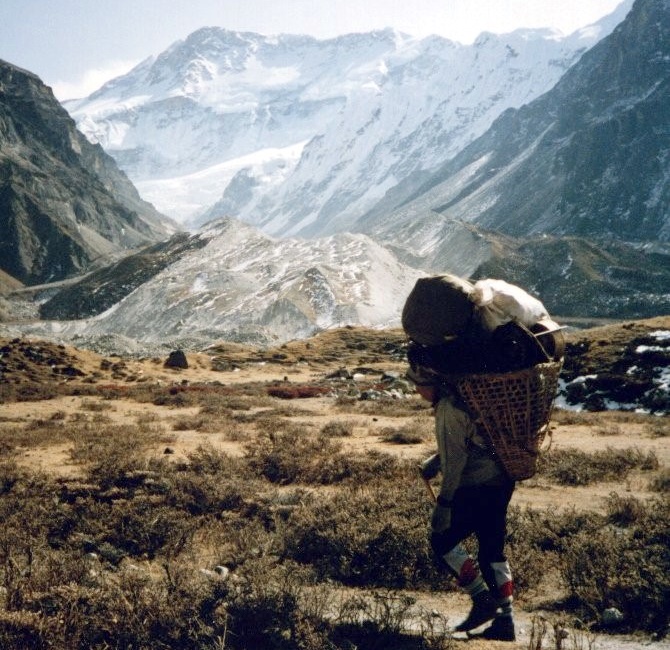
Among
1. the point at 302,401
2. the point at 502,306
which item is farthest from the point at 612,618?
the point at 302,401

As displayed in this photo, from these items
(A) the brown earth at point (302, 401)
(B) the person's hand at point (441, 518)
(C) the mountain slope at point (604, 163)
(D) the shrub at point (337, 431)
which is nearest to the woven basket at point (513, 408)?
(A) the brown earth at point (302, 401)

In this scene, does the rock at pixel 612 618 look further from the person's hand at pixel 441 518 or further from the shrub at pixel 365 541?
the shrub at pixel 365 541

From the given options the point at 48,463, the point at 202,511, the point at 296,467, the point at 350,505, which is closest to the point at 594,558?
the point at 350,505

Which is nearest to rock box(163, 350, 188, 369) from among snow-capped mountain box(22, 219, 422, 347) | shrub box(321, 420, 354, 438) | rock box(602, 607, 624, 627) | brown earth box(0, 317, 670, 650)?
brown earth box(0, 317, 670, 650)

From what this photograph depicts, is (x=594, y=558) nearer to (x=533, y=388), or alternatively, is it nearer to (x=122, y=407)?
(x=533, y=388)

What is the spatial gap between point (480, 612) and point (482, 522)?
0.56 m

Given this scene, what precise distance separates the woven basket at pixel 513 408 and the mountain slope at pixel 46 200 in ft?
396

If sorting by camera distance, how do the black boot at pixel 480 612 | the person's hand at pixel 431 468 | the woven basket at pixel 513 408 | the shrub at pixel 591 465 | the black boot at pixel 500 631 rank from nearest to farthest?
1. the woven basket at pixel 513 408
2. the black boot at pixel 500 631
3. the black boot at pixel 480 612
4. the person's hand at pixel 431 468
5. the shrub at pixel 591 465

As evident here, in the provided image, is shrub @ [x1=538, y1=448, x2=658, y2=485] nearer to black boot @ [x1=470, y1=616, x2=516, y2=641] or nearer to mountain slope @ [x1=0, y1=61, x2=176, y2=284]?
black boot @ [x1=470, y1=616, x2=516, y2=641]

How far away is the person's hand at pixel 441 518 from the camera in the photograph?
3609 mm

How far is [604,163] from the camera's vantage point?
434ft

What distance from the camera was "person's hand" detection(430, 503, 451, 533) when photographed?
3.61 meters

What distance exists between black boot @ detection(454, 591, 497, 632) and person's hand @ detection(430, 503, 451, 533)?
19.6 inches

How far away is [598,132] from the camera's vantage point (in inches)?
5404
